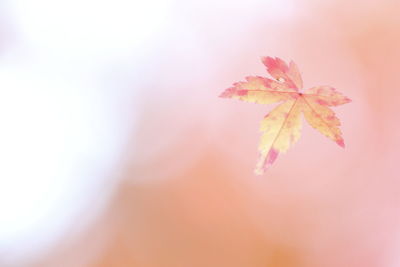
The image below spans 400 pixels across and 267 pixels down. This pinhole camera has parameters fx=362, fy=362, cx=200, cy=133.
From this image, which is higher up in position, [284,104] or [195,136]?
[284,104]

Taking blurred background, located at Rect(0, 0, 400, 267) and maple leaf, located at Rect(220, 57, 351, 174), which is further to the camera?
blurred background, located at Rect(0, 0, 400, 267)

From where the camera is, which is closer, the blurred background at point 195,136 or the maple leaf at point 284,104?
the maple leaf at point 284,104

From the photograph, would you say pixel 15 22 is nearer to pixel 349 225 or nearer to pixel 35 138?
pixel 35 138

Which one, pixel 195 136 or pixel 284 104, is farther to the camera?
pixel 195 136

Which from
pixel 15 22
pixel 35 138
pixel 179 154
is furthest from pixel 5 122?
pixel 179 154
